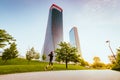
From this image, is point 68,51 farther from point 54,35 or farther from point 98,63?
point 54,35

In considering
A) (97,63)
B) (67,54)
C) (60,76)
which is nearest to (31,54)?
(67,54)

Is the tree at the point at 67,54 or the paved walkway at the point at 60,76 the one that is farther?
the tree at the point at 67,54

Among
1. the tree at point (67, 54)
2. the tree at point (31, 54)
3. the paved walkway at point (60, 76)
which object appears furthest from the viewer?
the tree at point (31, 54)

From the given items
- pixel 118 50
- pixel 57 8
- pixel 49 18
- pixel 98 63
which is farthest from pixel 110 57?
pixel 57 8

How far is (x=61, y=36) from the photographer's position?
18262 cm

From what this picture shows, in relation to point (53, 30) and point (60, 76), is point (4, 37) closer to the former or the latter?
point (60, 76)

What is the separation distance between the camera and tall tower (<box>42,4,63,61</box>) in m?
160

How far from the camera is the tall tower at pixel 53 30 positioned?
160250 mm

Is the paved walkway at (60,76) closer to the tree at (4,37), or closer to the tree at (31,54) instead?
the tree at (4,37)

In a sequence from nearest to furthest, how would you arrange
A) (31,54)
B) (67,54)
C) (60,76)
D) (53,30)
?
(60,76), (67,54), (31,54), (53,30)

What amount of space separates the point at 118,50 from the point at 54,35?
135 m

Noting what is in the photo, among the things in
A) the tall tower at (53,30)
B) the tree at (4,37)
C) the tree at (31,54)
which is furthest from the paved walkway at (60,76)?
the tall tower at (53,30)

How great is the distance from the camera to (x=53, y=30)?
168 metres

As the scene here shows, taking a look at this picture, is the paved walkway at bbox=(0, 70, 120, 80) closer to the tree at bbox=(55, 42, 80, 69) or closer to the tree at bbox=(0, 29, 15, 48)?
the tree at bbox=(0, 29, 15, 48)
